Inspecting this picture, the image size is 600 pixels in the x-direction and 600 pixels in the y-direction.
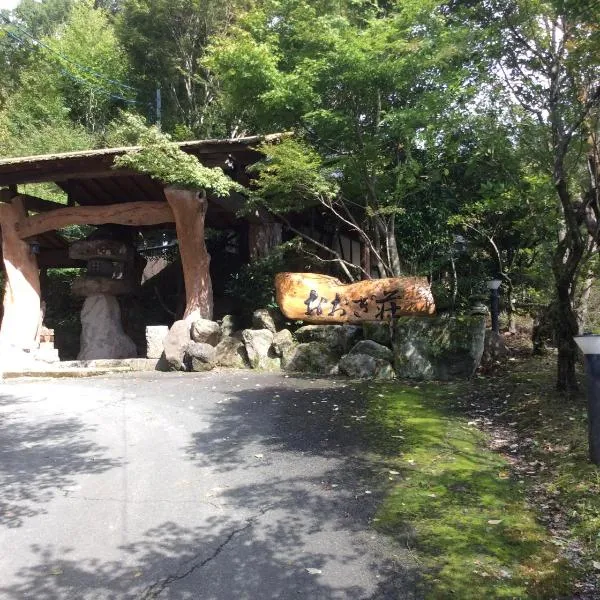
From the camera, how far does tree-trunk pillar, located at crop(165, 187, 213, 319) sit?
1200 centimetres

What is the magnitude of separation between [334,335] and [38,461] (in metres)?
5.97

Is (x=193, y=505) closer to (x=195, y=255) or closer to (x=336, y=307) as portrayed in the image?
(x=336, y=307)

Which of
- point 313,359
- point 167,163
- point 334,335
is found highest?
point 167,163

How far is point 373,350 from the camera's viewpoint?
9.73 meters

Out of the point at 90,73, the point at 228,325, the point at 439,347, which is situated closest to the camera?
the point at 439,347

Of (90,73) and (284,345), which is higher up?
(90,73)

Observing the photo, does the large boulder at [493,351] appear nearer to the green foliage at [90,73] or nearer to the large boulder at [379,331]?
the large boulder at [379,331]

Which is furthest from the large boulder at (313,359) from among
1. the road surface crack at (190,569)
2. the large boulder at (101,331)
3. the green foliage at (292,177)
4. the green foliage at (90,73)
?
the green foliage at (90,73)

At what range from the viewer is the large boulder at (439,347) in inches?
356

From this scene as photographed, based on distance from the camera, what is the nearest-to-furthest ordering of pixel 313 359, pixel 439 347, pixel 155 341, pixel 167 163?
1. pixel 439 347
2. pixel 313 359
3. pixel 167 163
4. pixel 155 341

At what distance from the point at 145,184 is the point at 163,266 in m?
5.61

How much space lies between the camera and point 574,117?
6312 millimetres

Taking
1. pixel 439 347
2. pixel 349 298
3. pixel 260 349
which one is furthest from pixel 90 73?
pixel 439 347

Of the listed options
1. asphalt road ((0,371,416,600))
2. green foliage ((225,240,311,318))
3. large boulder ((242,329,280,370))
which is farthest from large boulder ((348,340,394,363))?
green foliage ((225,240,311,318))
